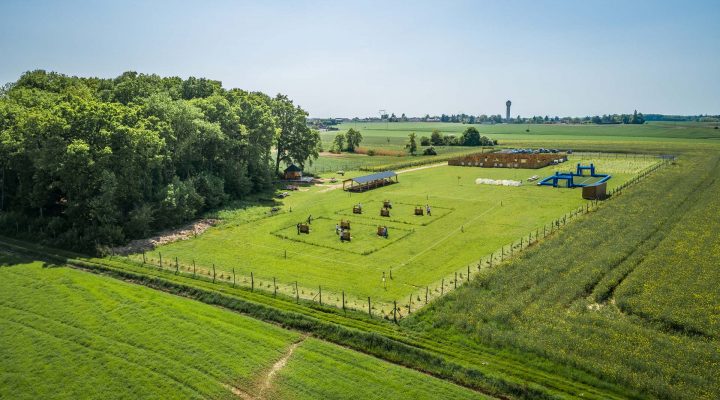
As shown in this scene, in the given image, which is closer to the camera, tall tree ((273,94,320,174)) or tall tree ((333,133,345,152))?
tall tree ((273,94,320,174))

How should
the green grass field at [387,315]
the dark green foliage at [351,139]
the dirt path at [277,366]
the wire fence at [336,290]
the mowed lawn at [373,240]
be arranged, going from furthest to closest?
the dark green foliage at [351,139] → the mowed lawn at [373,240] → the wire fence at [336,290] → the green grass field at [387,315] → the dirt path at [277,366]

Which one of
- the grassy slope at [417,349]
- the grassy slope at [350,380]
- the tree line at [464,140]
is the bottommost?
the grassy slope at [350,380]

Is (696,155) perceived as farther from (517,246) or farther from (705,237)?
(517,246)

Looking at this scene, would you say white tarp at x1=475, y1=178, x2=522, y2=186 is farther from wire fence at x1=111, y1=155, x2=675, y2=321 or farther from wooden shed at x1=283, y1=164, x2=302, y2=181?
wire fence at x1=111, y1=155, x2=675, y2=321

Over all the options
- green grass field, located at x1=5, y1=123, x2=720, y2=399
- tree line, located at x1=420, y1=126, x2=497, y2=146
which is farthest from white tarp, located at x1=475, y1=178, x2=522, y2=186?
tree line, located at x1=420, y1=126, x2=497, y2=146

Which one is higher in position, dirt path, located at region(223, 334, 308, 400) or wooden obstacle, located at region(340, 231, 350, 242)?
wooden obstacle, located at region(340, 231, 350, 242)

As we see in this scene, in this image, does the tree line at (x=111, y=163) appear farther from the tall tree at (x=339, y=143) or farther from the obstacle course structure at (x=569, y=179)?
the tall tree at (x=339, y=143)

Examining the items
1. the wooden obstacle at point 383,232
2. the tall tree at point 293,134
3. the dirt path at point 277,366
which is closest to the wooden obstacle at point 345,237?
the wooden obstacle at point 383,232
